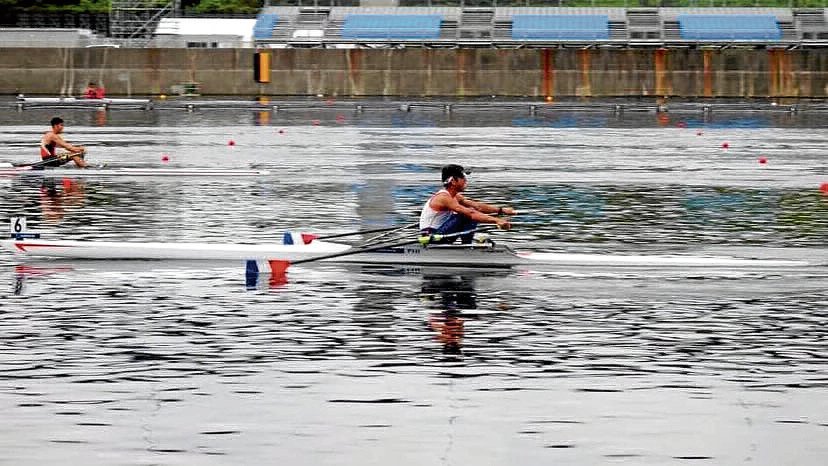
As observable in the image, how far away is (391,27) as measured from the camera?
89.9 meters

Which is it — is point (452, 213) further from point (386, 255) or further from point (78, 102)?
point (78, 102)

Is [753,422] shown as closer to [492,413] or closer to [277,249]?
[492,413]

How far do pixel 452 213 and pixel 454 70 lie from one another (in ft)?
197

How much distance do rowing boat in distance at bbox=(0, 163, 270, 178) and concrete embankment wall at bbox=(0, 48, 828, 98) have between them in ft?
134

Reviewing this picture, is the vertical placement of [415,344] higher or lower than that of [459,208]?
lower

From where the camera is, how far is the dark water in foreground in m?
12.4

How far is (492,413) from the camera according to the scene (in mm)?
13344

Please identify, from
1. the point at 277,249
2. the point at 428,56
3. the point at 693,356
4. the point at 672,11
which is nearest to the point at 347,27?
the point at 428,56

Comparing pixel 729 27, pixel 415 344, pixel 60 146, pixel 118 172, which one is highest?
pixel 729 27

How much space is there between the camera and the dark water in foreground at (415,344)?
12430 mm

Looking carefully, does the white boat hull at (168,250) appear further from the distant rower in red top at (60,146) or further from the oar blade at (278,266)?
the distant rower in red top at (60,146)

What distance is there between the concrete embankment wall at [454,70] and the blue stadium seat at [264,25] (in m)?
7.09

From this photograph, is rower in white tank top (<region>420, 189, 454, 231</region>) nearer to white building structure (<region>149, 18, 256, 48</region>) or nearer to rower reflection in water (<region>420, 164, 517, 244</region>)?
rower reflection in water (<region>420, 164, 517, 244</region>)

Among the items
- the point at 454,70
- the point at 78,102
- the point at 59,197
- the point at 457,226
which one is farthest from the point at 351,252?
the point at 454,70
